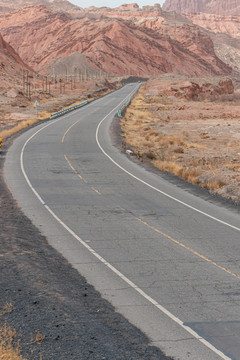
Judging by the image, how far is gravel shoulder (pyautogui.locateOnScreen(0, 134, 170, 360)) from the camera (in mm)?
8195

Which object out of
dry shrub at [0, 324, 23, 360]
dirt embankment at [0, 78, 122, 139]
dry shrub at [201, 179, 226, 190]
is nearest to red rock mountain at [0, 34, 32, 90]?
dirt embankment at [0, 78, 122, 139]

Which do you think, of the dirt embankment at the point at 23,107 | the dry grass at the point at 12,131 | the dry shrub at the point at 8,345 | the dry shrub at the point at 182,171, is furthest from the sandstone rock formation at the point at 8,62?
the dry shrub at the point at 8,345

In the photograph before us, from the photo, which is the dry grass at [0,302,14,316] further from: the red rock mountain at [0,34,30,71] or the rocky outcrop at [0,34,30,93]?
the red rock mountain at [0,34,30,71]

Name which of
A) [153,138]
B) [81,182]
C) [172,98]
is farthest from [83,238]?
[172,98]

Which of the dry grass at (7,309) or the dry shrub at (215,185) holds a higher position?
the dry grass at (7,309)

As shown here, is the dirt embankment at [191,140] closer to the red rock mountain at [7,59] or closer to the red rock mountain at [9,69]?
the red rock mountain at [9,69]

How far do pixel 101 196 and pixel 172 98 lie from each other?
77662 millimetres

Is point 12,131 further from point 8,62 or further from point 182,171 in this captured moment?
point 8,62

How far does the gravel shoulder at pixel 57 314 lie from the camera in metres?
8.20

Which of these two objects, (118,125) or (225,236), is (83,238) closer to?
(225,236)

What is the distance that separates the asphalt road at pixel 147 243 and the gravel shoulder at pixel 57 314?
0.40 meters

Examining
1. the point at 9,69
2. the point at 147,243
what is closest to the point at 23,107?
the point at 9,69

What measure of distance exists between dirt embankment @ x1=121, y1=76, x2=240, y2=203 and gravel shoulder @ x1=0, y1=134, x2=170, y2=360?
11.0m

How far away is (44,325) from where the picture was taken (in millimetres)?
8945
